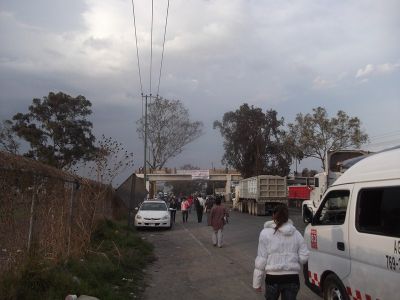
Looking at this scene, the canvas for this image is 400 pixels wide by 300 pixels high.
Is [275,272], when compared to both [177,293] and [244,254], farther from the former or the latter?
[244,254]

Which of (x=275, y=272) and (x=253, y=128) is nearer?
(x=275, y=272)

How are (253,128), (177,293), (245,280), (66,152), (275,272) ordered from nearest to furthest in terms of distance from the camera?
(275,272) → (177,293) → (245,280) → (66,152) → (253,128)

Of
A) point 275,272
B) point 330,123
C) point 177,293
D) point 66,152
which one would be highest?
point 330,123

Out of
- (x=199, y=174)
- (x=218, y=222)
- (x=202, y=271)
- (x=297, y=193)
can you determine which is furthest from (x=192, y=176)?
(x=202, y=271)

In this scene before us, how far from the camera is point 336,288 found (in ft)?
21.2

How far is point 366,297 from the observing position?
222 inches

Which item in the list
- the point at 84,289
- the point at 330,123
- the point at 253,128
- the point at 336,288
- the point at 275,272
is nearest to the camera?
the point at 275,272

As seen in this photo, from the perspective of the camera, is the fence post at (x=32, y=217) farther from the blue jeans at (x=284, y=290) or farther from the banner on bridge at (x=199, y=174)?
the banner on bridge at (x=199, y=174)

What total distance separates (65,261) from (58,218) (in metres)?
0.88

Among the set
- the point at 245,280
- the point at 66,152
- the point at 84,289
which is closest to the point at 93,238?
the point at 245,280

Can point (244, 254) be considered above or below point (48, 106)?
below

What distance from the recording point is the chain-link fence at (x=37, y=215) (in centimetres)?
671

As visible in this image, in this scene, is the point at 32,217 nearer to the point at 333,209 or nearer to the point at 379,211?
the point at 333,209

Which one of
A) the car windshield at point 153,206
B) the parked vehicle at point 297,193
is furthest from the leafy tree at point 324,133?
the car windshield at point 153,206
